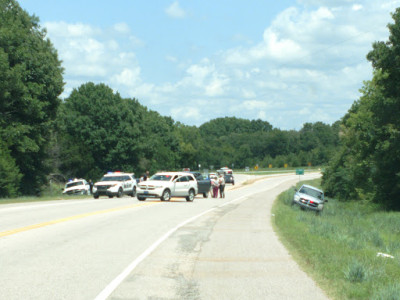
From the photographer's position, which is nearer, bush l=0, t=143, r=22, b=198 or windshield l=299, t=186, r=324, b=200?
windshield l=299, t=186, r=324, b=200

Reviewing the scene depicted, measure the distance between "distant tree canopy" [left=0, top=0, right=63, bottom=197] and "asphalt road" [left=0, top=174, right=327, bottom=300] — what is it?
26.0 metres

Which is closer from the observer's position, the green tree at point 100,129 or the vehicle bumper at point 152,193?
the vehicle bumper at point 152,193

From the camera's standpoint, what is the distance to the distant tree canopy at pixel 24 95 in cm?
4178

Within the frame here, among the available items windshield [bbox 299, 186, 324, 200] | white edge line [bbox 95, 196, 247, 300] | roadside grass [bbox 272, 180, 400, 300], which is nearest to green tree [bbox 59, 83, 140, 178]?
windshield [bbox 299, 186, 324, 200]

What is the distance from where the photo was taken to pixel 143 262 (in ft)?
34.2

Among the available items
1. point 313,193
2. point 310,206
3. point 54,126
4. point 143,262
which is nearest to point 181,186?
point 310,206

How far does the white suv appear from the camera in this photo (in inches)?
1292

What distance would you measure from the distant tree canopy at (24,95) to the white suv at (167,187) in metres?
12.9

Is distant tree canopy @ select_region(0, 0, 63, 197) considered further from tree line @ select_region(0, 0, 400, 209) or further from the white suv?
the white suv

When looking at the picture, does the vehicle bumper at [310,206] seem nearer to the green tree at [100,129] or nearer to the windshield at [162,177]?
the windshield at [162,177]

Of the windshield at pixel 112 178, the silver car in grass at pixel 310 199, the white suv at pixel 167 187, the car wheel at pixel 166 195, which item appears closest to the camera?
the white suv at pixel 167 187

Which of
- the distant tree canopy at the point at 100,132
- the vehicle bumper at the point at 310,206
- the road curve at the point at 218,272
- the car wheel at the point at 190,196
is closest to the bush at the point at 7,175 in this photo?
the car wheel at the point at 190,196

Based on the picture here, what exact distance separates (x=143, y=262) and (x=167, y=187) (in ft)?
74.9

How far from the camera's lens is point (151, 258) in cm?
1098
